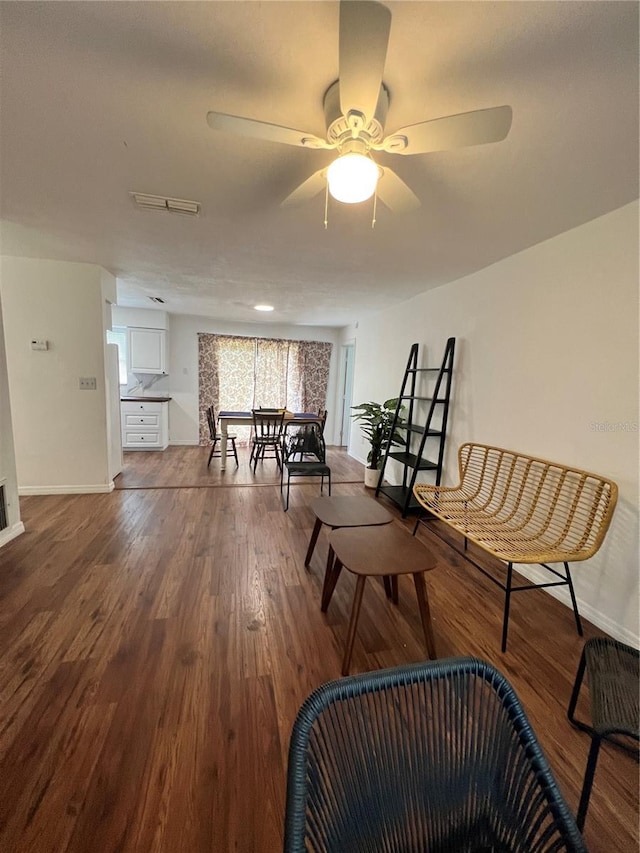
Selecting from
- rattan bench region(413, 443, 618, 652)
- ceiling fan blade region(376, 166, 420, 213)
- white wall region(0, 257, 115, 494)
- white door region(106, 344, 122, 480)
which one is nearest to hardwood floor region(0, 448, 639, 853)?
rattan bench region(413, 443, 618, 652)

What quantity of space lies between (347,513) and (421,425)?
205 centimetres

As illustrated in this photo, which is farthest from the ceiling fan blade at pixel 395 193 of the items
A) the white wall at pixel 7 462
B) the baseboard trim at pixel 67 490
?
the baseboard trim at pixel 67 490

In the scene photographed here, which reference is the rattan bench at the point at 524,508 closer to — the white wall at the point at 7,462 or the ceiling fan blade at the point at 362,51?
the ceiling fan blade at the point at 362,51

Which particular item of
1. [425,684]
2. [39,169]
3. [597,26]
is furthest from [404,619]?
[39,169]

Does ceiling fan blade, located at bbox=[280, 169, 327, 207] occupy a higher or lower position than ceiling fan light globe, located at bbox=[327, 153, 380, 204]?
higher

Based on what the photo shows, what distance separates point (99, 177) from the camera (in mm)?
1750

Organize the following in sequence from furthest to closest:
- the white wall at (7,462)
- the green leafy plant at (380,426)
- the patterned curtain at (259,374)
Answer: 1. the patterned curtain at (259,374)
2. the green leafy plant at (380,426)
3. the white wall at (7,462)

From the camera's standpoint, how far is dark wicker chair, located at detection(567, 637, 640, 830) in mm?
920

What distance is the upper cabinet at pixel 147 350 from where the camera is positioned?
5562 mm

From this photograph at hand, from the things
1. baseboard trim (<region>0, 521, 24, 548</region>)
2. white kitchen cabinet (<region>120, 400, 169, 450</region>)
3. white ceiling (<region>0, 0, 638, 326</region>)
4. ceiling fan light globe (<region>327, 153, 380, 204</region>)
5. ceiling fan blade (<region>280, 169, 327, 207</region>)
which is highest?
white ceiling (<region>0, 0, 638, 326</region>)

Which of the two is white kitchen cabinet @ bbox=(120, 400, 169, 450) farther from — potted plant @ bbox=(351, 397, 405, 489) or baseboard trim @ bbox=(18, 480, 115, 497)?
potted plant @ bbox=(351, 397, 405, 489)

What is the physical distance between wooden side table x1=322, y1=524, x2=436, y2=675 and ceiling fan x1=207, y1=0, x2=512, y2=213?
4.96 ft

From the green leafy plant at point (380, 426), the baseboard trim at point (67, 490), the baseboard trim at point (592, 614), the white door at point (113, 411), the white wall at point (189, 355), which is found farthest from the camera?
the white wall at point (189, 355)

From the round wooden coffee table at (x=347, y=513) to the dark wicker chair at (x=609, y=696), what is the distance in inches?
40.9
